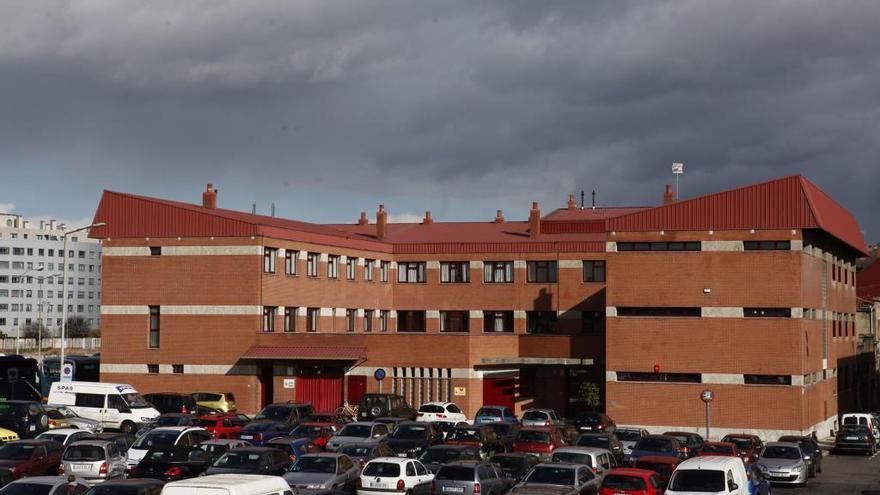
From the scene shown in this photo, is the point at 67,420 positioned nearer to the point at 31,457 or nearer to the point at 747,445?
the point at 31,457

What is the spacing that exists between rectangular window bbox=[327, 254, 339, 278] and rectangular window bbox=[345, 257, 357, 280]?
1205 mm

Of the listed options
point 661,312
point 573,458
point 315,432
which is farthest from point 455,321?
point 573,458

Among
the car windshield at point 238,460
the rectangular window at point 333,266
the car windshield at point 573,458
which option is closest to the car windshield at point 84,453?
the car windshield at point 238,460

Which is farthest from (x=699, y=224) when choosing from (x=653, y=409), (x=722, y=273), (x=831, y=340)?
(x=831, y=340)

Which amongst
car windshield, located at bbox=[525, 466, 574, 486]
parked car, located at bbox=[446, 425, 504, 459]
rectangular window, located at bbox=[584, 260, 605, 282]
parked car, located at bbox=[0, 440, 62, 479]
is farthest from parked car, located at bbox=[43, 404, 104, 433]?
rectangular window, located at bbox=[584, 260, 605, 282]

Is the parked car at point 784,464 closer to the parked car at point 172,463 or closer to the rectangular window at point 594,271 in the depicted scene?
the parked car at point 172,463

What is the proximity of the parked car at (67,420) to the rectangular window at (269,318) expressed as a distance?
16.1 meters

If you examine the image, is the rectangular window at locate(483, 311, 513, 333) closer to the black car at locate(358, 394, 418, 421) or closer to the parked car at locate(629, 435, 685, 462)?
the black car at locate(358, 394, 418, 421)

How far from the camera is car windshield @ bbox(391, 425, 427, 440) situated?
4093 cm

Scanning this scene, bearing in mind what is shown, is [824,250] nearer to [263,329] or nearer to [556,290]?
Answer: [556,290]

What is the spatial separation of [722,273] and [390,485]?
103 ft

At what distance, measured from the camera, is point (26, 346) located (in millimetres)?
134000

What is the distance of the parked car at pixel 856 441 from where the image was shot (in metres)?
54.3

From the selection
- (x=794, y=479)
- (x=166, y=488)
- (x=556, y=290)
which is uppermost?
(x=556, y=290)
